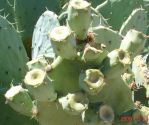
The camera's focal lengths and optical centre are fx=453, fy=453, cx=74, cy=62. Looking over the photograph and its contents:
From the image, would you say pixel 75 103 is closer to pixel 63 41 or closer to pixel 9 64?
pixel 63 41

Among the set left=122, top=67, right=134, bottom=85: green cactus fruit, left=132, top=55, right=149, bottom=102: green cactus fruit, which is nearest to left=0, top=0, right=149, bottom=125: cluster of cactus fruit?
left=122, top=67, right=134, bottom=85: green cactus fruit

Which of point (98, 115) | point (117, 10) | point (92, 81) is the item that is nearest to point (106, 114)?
point (98, 115)

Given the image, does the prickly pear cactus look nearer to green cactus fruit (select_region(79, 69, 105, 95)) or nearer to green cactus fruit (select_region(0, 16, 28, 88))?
green cactus fruit (select_region(0, 16, 28, 88))

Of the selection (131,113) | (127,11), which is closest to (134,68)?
(127,11)

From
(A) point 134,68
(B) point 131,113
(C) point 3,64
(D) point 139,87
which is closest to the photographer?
(B) point 131,113

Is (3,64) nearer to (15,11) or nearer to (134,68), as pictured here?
(15,11)
